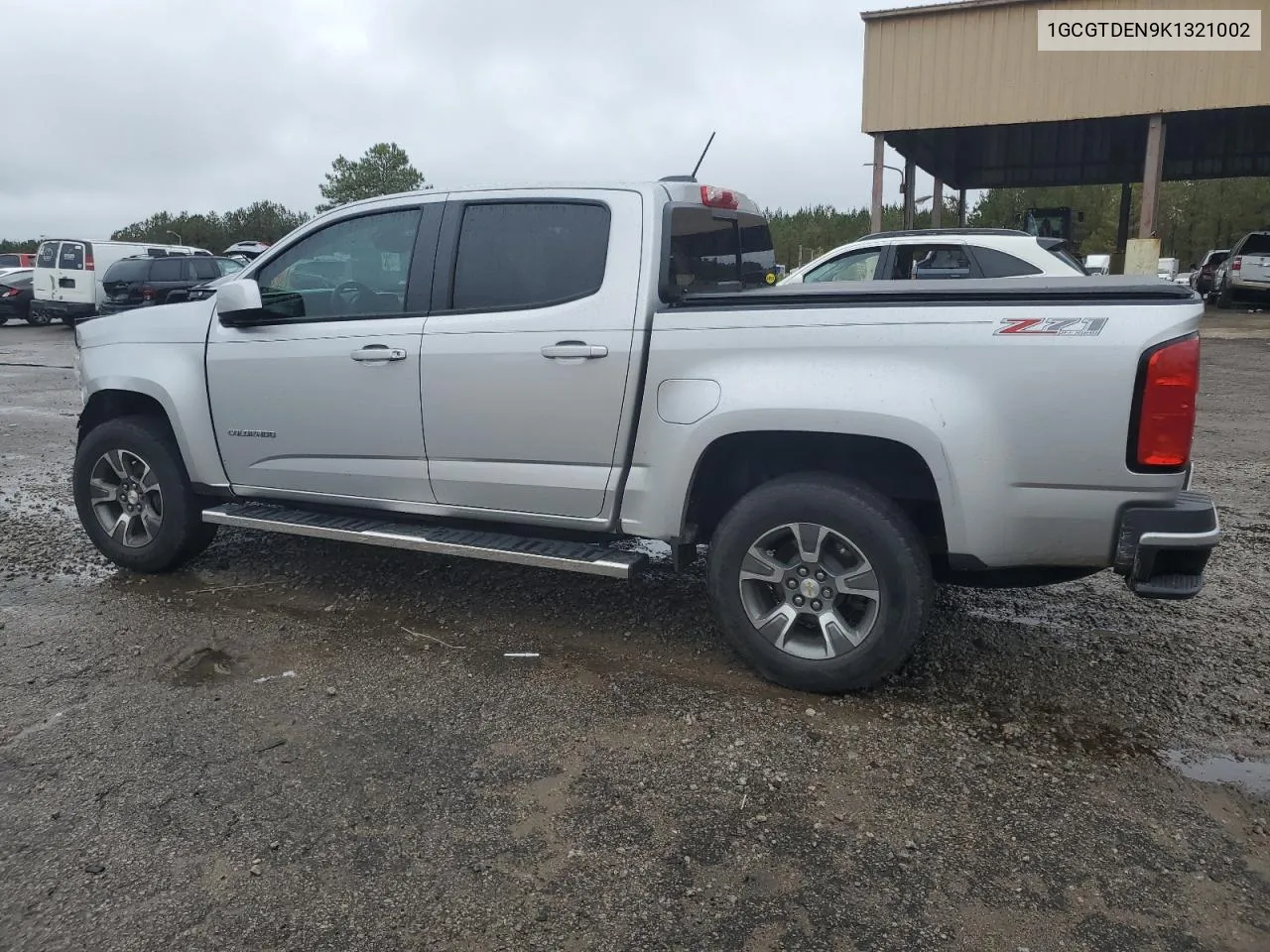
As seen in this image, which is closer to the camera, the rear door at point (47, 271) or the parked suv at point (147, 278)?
the parked suv at point (147, 278)

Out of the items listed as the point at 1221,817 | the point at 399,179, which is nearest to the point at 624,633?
the point at 1221,817

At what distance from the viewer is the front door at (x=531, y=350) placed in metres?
3.92

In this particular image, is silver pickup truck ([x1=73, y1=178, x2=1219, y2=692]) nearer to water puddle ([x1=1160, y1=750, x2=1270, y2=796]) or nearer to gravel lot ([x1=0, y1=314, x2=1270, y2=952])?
gravel lot ([x1=0, y1=314, x2=1270, y2=952])

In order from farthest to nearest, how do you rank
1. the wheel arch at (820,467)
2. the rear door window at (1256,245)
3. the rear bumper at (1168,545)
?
the rear door window at (1256,245) < the wheel arch at (820,467) < the rear bumper at (1168,545)

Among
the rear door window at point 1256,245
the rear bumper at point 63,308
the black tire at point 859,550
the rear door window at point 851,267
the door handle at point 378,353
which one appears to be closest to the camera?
the black tire at point 859,550

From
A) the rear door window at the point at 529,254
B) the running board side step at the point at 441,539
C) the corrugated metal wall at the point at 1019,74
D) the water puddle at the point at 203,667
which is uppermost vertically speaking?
the corrugated metal wall at the point at 1019,74

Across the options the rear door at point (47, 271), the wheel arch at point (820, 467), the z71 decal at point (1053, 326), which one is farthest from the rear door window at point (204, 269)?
the z71 decal at point (1053, 326)

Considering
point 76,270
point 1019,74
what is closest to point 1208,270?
point 1019,74

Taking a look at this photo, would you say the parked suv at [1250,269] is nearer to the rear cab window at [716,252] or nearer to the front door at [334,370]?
the rear cab window at [716,252]

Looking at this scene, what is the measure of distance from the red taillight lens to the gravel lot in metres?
1.02

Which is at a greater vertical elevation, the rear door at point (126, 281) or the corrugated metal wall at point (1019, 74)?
the corrugated metal wall at point (1019, 74)

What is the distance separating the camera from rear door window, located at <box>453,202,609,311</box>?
160 inches

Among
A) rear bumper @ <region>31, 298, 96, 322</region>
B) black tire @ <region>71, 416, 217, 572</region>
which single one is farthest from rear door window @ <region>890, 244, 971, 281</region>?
rear bumper @ <region>31, 298, 96, 322</region>

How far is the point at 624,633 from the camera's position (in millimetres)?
4387
